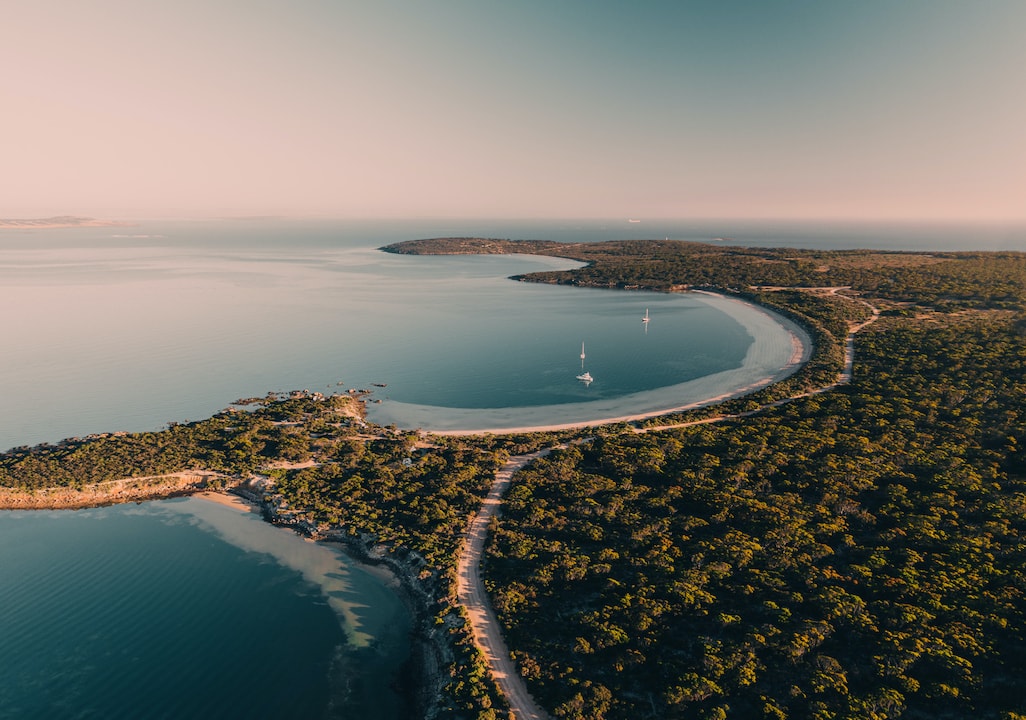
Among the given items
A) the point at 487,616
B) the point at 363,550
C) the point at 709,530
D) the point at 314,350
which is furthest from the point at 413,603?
the point at 314,350

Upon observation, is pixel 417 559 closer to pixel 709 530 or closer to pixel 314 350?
pixel 709 530

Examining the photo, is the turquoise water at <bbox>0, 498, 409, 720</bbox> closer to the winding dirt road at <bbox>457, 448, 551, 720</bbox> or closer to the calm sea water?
the winding dirt road at <bbox>457, 448, 551, 720</bbox>

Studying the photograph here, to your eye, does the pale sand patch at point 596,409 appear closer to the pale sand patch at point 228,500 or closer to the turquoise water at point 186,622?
the pale sand patch at point 228,500

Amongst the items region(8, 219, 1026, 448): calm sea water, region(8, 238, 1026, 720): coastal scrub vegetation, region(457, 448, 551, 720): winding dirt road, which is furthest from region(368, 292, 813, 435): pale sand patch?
region(457, 448, 551, 720): winding dirt road

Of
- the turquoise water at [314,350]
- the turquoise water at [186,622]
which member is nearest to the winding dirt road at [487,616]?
the turquoise water at [186,622]

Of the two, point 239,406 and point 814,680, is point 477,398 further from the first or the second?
point 814,680
